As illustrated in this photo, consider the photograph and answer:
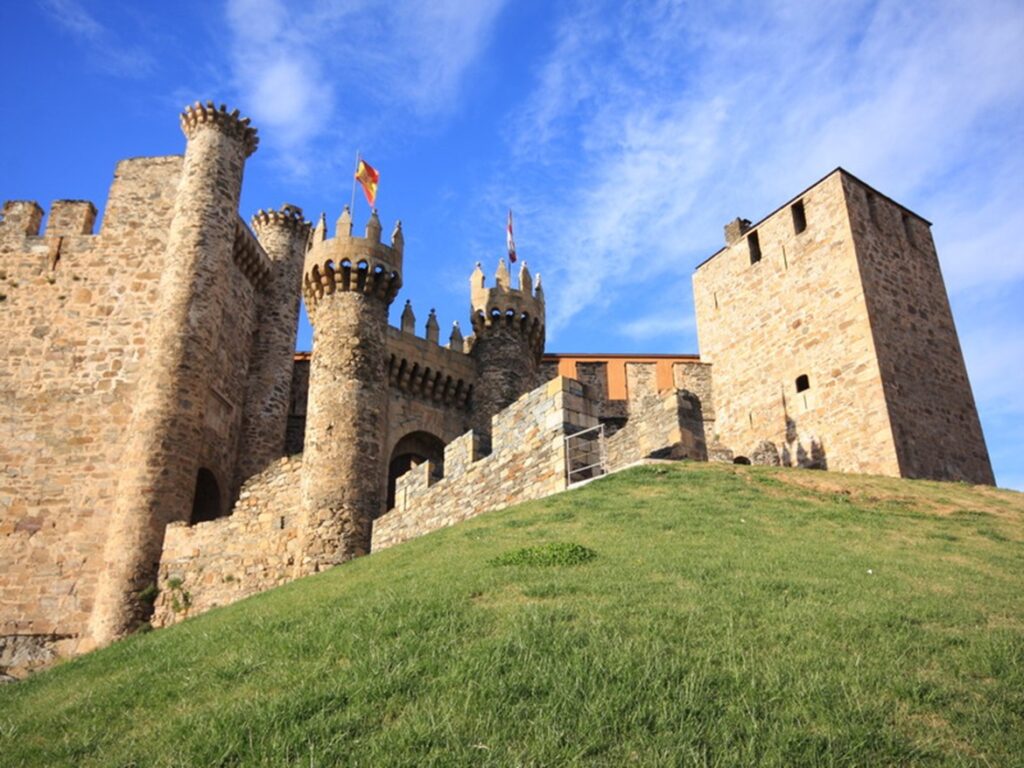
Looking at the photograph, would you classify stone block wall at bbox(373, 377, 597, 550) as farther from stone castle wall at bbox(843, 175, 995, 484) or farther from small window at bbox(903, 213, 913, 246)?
small window at bbox(903, 213, 913, 246)

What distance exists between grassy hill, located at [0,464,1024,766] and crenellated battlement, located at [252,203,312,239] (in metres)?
19.5

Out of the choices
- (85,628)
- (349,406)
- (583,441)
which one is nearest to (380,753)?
(583,441)

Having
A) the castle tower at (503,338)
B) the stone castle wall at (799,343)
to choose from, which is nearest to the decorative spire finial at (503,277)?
the castle tower at (503,338)

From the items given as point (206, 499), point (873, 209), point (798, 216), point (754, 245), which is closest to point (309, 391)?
point (206, 499)

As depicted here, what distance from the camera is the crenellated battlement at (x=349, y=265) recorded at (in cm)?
2150

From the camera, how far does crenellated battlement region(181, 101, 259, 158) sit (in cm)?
2338

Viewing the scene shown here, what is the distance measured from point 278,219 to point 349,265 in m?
7.83

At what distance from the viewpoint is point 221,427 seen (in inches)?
868

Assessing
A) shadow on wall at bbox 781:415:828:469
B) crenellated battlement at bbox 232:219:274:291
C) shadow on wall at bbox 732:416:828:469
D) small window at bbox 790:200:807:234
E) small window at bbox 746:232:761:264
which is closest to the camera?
shadow on wall at bbox 781:415:828:469

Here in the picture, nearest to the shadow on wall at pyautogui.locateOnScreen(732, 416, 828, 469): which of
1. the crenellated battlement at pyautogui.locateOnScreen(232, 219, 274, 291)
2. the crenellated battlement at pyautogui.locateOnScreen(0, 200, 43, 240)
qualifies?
the crenellated battlement at pyautogui.locateOnScreen(232, 219, 274, 291)

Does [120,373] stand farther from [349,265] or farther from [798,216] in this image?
[798,216]

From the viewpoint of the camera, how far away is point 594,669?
5.68 meters

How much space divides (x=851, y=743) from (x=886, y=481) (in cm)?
1450

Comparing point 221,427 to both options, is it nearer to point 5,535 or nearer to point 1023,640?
point 5,535
